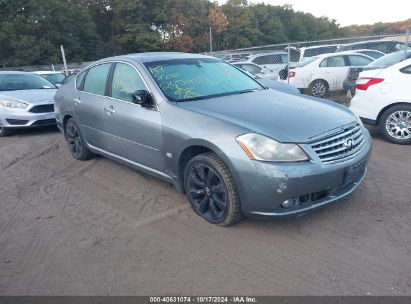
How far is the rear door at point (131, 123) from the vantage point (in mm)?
4035

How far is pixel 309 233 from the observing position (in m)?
3.41

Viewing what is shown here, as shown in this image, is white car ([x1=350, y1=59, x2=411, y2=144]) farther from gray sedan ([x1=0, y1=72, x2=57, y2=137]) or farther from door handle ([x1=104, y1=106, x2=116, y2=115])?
gray sedan ([x1=0, y1=72, x2=57, y2=137])

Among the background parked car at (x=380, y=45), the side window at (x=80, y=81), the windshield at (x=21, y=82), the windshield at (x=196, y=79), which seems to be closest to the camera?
the windshield at (x=196, y=79)

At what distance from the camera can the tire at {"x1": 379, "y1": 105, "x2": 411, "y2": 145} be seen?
5852 mm

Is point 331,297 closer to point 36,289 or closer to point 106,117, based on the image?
point 36,289

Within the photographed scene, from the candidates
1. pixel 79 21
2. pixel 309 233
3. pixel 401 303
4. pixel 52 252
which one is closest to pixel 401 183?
pixel 309 233

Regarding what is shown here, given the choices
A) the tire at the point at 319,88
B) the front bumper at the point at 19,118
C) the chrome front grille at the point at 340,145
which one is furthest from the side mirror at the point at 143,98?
the tire at the point at 319,88

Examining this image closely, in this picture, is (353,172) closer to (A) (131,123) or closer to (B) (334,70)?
(A) (131,123)

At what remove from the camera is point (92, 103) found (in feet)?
16.6

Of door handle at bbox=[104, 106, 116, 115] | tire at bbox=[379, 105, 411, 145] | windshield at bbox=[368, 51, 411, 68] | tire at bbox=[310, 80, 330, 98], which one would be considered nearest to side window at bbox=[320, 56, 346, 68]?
tire at bbox=[310, 80, 330, 98]

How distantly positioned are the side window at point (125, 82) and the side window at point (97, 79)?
0.24 metres

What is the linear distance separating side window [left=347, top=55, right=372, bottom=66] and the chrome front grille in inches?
347

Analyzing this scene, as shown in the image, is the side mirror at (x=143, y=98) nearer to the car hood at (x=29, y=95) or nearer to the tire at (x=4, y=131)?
the car hood at (x=29, y=95)

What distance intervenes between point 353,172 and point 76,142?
4256 mm
